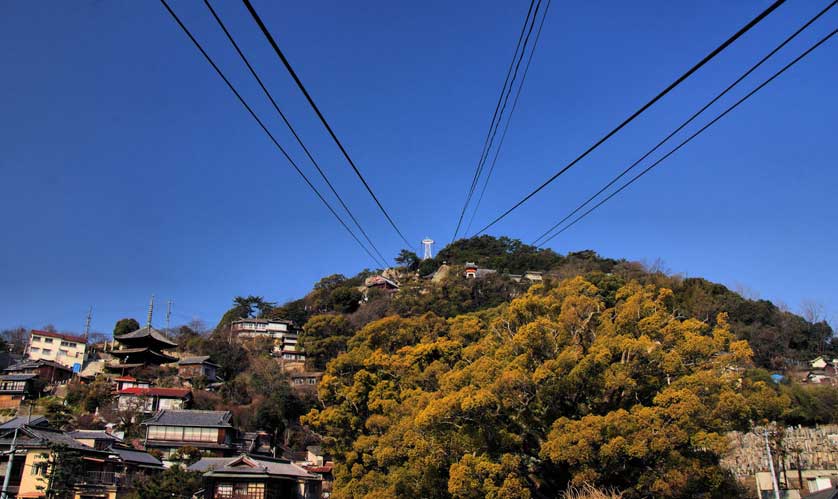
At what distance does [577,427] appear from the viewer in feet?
46.6

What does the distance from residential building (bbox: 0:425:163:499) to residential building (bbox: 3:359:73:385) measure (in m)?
20.9

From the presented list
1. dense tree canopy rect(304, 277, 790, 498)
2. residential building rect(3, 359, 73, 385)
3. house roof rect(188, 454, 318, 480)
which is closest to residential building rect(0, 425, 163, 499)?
house roof rect(188, 454, 318, 480)

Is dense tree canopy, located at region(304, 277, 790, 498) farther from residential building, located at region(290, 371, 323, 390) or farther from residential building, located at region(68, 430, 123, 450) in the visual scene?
residential building, located at region(290, 371, 323, 390)

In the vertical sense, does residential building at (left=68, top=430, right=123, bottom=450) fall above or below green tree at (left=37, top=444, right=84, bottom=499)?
above

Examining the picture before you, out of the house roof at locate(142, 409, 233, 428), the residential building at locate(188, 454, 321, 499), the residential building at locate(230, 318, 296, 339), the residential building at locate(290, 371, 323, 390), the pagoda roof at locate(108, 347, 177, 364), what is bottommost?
the residential building at locate(188, 454, 321, 499)

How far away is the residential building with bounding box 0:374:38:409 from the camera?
3950 centimetres

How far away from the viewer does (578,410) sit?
52.2 ft

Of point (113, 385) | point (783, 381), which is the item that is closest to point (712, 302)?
point (783, 381)

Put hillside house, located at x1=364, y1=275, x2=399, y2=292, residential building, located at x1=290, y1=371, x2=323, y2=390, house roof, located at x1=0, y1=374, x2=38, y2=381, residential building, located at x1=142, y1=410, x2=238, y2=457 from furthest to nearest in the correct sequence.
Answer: hillside house, located at x1=364, y1=275, x2=399, y2=292 → residential building, located at x1=290, y1=371, x2=323, y2=390 → house roof, located at x1=0, y1=374, x2=38, y2=381 → residential building, located at x1=142, y1=410, x2=238, y2=457

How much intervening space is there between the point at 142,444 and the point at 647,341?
29.4m

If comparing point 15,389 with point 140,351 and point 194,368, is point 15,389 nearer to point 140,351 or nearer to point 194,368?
point 140,351

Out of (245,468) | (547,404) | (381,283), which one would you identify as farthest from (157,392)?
(381,283)

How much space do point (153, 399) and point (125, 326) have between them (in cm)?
1838

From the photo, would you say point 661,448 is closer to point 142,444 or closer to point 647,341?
point 647,341
